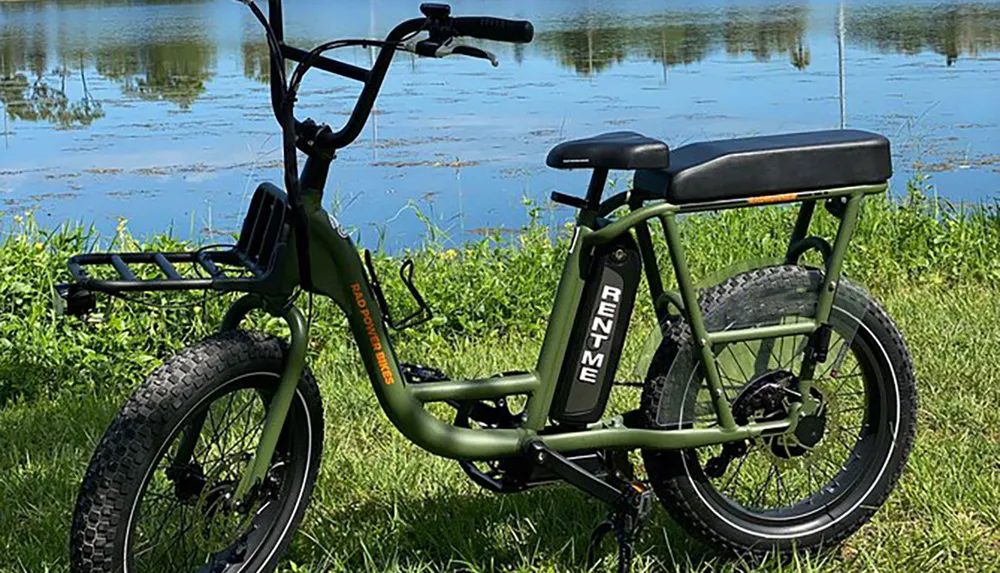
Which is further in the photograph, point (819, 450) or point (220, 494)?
point (819, 450)

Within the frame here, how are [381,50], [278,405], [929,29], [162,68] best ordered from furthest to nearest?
1. [929,29]
2. [162,68]
3. [278,405]
4. [381,50]

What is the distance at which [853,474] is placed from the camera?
10.8 ft

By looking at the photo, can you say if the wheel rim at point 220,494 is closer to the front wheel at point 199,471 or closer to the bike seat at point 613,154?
the front wheel at point 199,471

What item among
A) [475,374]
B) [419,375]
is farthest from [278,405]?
[475,374]

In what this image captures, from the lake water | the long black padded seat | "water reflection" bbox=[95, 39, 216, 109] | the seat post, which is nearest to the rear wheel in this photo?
the long black padded seat

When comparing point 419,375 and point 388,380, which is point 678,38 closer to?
point 419,375

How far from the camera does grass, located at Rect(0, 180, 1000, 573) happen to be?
3289 millimetres

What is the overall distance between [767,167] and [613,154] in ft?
A: 1.18

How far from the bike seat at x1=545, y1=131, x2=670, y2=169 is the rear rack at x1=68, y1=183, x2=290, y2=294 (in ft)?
2.01

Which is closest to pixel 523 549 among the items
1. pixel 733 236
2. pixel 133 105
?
pixel 733 236

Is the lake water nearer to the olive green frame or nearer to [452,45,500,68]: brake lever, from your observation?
the olive green frame

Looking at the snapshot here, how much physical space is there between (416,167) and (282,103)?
576 centimetres

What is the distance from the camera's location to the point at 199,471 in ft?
9.49

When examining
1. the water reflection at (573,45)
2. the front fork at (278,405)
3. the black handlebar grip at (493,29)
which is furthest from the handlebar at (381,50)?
the water reflection at (573,45)
